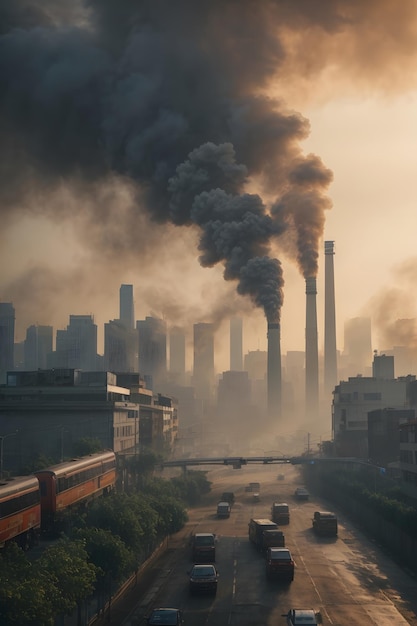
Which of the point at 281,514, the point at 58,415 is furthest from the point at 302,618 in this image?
the point at 58,415

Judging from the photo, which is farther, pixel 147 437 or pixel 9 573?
pixel 147 437

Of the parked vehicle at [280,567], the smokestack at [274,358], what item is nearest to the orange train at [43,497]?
the parked vehicle at [280,567]

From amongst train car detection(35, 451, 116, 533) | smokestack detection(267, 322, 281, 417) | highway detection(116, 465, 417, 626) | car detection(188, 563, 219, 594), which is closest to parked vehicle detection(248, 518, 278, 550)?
highway detection(116, 465, 417, 626)

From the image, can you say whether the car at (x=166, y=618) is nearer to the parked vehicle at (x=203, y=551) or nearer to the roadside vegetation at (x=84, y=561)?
the roadside vegetation at (x=84, y=561)

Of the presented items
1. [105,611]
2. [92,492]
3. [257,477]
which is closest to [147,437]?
[257,477]

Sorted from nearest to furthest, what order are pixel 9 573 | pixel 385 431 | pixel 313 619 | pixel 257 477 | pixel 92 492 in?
pixel 9 573 < pixel 313 619 < pixel 92 492 < pixel 385 431 < pixel 257 477

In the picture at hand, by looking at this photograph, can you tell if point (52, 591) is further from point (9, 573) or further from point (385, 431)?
point (385, 431)

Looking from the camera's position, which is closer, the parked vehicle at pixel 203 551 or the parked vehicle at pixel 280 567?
the parked vehicle at pixel 280 567

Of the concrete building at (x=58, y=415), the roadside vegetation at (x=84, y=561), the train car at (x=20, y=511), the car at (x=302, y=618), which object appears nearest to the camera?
the roadside vegetation at (x=84, y=561)
